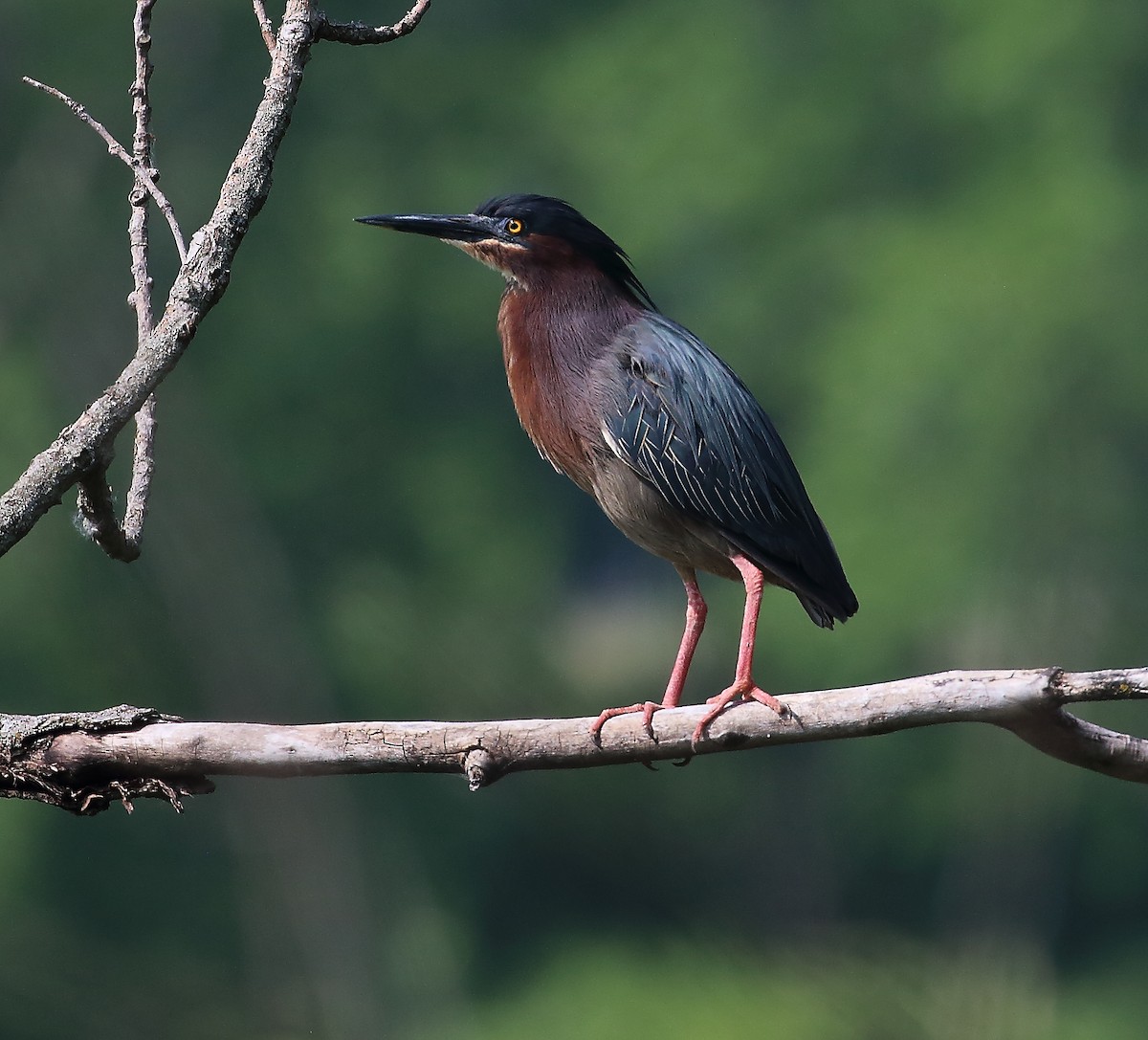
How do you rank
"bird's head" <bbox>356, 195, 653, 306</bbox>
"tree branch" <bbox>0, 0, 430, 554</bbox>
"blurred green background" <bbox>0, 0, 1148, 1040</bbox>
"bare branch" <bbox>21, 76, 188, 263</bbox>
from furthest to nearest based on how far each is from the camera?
1. "blurred green background" <bbox>0, 0, 1148, 1040</bbox>
2. "bird's head" <bbox>356, 195, 653, 306</bbox>
3. "bare branch" <bbox>21, 76, 188, 263</bbox>
4. "tree branch" <bbox>0, 0, 430, 554</bbox>

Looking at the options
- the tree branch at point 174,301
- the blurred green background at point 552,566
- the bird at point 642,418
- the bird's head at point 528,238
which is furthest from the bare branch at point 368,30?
the blurred green background at point 552,566

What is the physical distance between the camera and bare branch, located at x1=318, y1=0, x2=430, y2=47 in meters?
1.75

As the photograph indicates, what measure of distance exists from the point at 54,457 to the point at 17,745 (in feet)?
1.17

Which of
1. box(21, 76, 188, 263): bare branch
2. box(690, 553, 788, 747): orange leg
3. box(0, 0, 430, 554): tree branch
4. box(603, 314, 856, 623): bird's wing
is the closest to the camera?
box(0, 0, 430, 554): tree branch

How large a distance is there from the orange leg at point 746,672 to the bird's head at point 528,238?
559mm

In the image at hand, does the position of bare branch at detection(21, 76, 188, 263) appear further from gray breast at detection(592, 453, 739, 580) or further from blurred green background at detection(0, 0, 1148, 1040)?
blurred green background at detection(0, 0, 1148, 1040)

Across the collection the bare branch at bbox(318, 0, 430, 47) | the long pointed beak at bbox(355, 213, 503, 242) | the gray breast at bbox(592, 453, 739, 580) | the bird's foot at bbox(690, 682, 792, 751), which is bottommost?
the bird's foot at bbox(690, 682, 792, 751)

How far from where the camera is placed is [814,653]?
8.72m

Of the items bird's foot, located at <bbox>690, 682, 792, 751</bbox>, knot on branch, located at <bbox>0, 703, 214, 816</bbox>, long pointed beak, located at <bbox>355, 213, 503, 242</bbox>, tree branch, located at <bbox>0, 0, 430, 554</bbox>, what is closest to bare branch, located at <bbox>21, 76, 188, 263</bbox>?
tree branch, located at <bbox>0, 0, 430, 554</bbox>

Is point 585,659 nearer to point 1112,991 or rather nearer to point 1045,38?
point 1112,991

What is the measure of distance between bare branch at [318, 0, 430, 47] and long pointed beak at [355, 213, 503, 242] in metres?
0.61

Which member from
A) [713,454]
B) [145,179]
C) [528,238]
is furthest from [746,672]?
[145,179]

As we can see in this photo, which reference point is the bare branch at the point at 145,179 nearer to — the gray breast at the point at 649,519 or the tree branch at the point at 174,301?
the tree branch at the point at 174,301

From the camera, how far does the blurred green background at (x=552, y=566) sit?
845 centimetres
